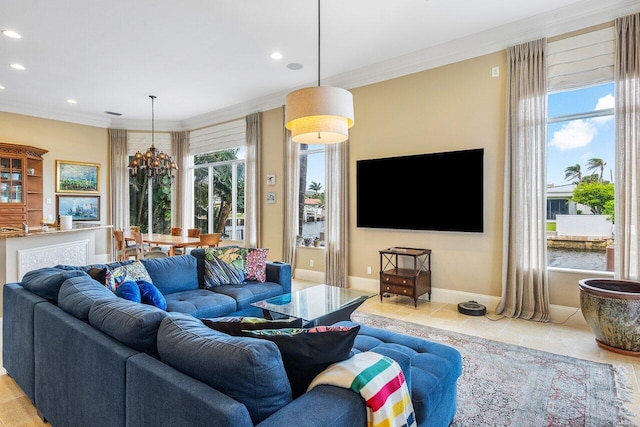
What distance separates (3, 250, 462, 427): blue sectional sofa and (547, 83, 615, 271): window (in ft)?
9.29

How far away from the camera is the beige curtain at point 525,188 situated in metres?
4.00

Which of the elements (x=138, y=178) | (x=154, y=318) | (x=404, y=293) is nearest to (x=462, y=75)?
(x=404, y=293)

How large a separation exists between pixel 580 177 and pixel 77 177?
30.1 ft

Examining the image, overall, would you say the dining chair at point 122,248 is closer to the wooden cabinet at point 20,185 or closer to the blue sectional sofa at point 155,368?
the wooden cabinet at point 20,185

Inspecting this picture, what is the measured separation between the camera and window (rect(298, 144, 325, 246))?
6.30m

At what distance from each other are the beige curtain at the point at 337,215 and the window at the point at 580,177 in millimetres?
2740

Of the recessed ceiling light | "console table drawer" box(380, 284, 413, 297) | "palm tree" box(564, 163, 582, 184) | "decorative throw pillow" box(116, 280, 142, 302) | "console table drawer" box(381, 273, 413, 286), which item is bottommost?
"console table drawer" box(380, 284, 413, 297)

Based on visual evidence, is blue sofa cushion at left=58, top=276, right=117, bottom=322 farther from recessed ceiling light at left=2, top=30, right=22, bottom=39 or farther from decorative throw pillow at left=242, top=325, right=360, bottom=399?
recessed ceiling light at left=2, top=30, right=22, bottom=39

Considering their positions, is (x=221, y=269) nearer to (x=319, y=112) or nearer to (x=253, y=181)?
→ (x=319, y=112)

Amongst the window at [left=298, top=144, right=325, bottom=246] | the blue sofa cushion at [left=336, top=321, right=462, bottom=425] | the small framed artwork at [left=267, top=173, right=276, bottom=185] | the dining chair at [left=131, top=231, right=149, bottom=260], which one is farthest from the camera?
the small framed artwork at [left=267, top=173, right=276, bottom=185]

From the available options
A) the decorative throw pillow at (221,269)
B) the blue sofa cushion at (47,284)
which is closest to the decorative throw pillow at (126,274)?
the blue sofa cushion at (47,284)

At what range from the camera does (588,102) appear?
392 cm

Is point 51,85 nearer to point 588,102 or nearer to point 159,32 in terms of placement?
point 159,32

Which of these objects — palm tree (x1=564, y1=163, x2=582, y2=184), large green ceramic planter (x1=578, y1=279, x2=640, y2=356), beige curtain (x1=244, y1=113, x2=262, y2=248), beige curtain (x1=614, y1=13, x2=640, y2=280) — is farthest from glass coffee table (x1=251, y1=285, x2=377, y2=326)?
beige curtain (x1=244, y1=113, x2=262, y2=248)
